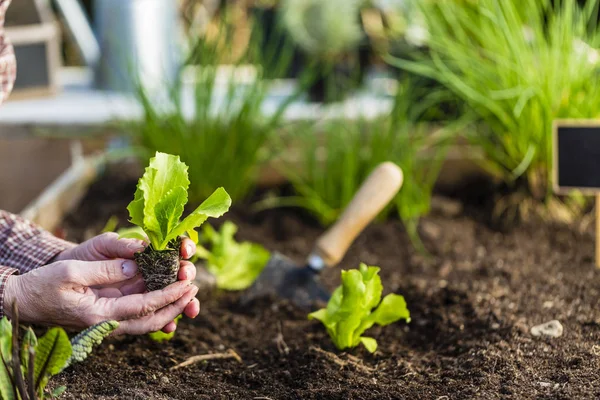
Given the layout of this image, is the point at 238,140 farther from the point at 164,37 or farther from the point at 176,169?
the point at 164,37

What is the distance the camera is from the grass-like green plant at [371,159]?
206 centimetres

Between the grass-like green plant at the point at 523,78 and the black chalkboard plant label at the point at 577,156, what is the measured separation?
0.57 feet

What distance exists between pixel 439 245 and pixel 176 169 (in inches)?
41.6

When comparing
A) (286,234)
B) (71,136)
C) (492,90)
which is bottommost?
(286,234)

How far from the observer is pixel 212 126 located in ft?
6.89

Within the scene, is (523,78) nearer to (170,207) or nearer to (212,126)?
(212,126)

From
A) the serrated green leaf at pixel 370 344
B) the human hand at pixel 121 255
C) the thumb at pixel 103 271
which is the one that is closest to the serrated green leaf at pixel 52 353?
the thumb at pixel 103 271

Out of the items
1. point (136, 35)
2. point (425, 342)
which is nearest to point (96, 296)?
point (425, 342)

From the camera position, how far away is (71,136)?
2531 mm

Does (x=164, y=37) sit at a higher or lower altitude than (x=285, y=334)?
higher

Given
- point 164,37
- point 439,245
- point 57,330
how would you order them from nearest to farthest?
point 57,330
point 439,245
point 164,37

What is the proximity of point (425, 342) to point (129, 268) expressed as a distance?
21.9 inches

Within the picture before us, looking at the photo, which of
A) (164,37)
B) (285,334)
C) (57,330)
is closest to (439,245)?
(285,334)

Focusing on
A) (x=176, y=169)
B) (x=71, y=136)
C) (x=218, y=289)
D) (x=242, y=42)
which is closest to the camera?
(x=176, y=169)
